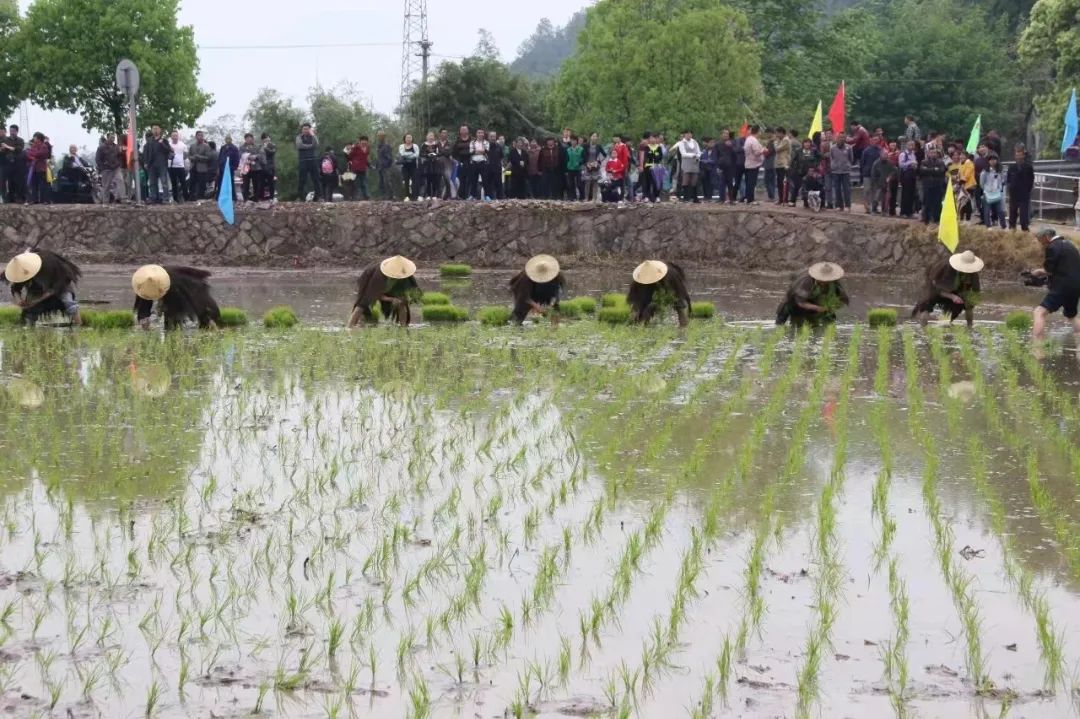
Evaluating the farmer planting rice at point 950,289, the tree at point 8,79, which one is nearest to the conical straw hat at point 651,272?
the farmer planting rice at point 950,289

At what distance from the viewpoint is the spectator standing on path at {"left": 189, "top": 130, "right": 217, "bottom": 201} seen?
93.5ft

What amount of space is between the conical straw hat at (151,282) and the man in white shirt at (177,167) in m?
11.5

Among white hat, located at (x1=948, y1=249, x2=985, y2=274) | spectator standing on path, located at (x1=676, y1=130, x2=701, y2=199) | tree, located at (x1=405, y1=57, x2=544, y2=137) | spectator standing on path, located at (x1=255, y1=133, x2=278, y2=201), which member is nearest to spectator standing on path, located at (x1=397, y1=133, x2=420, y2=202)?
spectator standing on path, located at (x1=255, y1=133, x2=278, y2=201)

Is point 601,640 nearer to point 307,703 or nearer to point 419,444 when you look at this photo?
point 307,703

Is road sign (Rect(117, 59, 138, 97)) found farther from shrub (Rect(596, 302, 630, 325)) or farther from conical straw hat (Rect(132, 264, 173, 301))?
shrub (Rect(596, 302, 630, 325))

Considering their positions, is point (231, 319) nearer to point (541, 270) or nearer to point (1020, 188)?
point (541, 270)

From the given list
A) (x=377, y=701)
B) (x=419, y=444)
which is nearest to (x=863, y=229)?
(x=419, y=444)

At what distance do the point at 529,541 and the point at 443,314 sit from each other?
36.5ft

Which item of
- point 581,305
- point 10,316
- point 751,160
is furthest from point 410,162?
point 10,316

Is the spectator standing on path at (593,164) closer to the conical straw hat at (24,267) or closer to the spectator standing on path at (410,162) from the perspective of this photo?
the spectator standing on path at (410,162)

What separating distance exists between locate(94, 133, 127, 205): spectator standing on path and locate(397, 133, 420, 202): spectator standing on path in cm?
471

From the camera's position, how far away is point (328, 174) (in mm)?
30047

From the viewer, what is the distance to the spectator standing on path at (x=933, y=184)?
81.1 ft

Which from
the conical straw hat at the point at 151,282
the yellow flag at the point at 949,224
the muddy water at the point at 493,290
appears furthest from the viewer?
the muddy water at the point at 493,290
